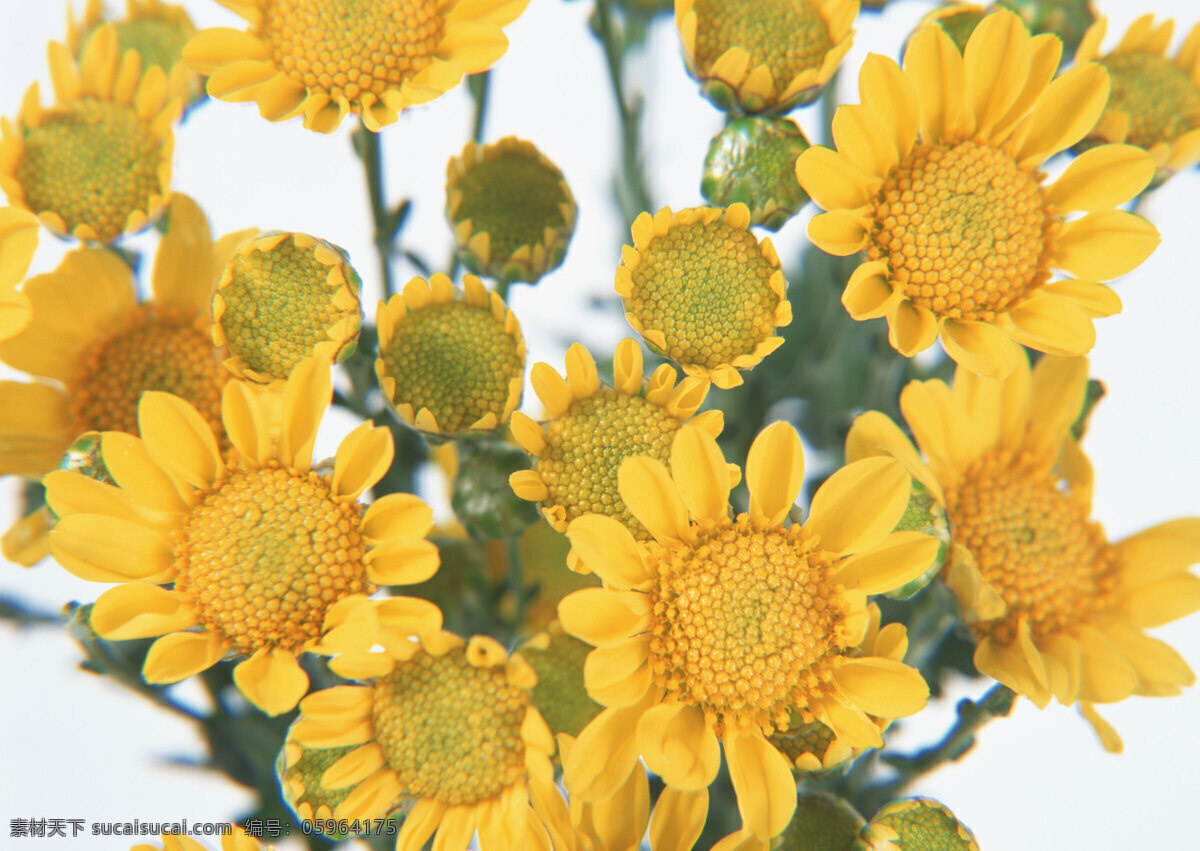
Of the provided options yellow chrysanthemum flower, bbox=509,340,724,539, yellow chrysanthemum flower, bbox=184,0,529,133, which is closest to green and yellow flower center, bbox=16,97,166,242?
yellow chrysanthemum flower, bbox=184,0,529,133

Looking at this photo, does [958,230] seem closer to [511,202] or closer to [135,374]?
[511,202]

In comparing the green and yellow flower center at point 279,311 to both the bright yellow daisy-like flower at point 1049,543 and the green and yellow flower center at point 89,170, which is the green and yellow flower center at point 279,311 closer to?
the green and yellow flower center at point 89,170

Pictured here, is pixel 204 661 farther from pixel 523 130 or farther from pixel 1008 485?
Answer: pixel 523 130

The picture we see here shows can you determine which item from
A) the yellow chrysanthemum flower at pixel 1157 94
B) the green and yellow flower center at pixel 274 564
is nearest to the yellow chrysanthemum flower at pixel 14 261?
the green and yellow flower center at pixel 274 564

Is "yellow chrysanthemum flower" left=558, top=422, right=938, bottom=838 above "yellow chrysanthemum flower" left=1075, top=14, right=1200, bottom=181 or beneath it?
beneath

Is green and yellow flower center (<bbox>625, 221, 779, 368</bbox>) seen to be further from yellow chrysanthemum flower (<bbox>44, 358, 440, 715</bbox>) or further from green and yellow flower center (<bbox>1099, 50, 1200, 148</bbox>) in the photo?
green and yellow flower center (<bbox>1099, 50, 1200, 148</bbox>)

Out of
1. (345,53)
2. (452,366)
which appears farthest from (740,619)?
(345,53)
